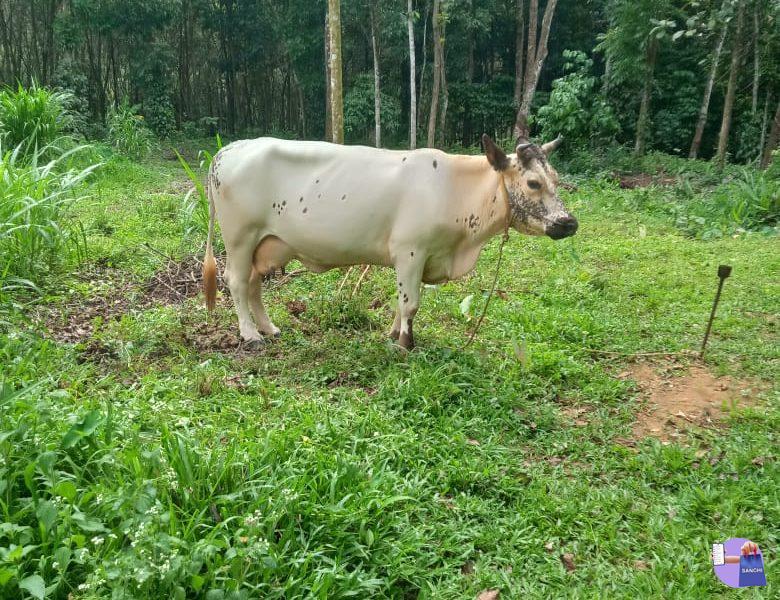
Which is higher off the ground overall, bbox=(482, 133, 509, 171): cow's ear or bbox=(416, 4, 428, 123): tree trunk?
bbox=(416, 4, 428, 123): tree trunk

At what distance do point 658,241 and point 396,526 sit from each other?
20.1ft

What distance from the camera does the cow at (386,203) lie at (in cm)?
385

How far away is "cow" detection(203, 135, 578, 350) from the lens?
152 inches

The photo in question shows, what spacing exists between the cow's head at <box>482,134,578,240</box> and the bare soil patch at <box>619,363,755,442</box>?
3.81ft

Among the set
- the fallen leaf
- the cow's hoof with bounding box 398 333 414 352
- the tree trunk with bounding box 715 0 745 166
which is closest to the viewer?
the fallen leaf

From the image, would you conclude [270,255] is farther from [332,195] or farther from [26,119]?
[26,119]

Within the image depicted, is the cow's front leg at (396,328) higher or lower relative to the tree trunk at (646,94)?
lower

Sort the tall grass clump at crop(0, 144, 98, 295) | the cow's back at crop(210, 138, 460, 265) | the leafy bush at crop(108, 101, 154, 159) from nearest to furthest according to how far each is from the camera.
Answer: the cow's back at crop(210, 138, 460, 265) < the tall grass clump at crop(0, 144, 98, 295) < the leafy bush at crop(108, 101, 154, 159)

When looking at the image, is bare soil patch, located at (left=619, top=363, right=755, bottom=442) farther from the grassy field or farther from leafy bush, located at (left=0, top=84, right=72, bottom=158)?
leafy bush, located at (left=0, top=84, right=72, bottom=158)

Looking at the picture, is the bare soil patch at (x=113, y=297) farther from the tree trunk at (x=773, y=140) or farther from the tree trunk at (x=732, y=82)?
the tree trunk at (x=732, y=82)

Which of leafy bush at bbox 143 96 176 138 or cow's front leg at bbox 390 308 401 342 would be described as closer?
cow's front leg at bbox 390 308 401 342

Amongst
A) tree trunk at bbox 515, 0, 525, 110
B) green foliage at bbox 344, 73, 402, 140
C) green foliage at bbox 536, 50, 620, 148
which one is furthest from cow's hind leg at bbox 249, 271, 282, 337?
tree trunk at bbox 515, 0, 525, 110

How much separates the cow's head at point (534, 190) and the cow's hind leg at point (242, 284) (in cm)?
186

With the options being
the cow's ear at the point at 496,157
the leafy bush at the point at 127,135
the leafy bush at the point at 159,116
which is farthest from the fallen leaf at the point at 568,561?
the leafy bush at the point at 159,116
